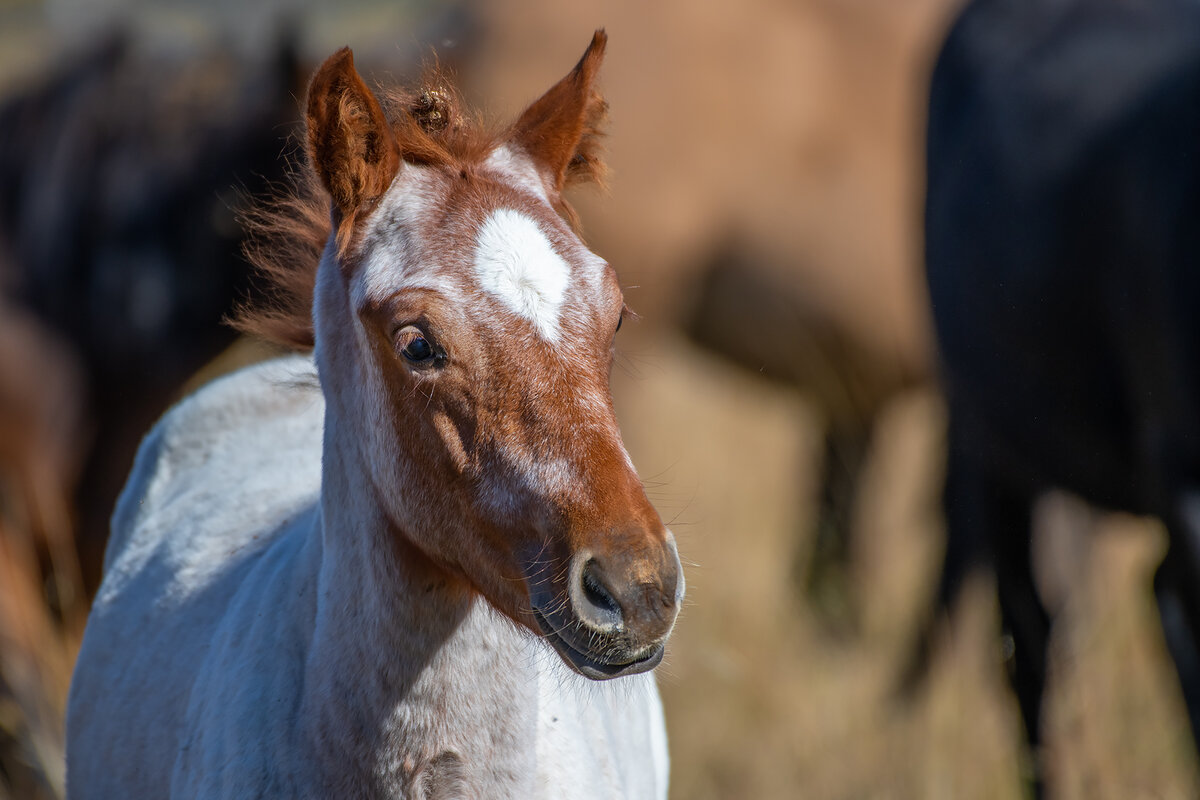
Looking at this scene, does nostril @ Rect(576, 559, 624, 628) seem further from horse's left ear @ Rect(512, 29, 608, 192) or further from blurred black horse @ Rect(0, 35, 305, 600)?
blurred black horse @ Rect(0, 35, 305, 600)

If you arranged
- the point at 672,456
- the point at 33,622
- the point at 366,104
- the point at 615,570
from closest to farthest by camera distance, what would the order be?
the point at 615,570, the point at 366,104, the point at 33,622, the point at 672,456

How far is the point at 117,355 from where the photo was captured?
15.1 feet

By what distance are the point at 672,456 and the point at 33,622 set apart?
148 inches

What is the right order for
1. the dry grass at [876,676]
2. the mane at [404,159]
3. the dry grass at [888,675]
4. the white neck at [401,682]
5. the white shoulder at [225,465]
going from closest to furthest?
1. the white neck at [401,682]
2. the mane at [404,159]
3. the white shoulder at [225,465]
4. the dry grass at [876,676]
5. the dry grass at [888,675]

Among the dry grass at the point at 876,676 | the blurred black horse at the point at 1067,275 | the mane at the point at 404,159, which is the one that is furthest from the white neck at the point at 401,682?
the blurred black horse at the point at 1067,275

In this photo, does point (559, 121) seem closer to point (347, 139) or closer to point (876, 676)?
point (347, 139)

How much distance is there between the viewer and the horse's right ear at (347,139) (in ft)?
5.78

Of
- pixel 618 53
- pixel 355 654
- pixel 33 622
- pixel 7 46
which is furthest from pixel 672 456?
pixel 7 46

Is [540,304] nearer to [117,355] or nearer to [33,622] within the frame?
[33,622]

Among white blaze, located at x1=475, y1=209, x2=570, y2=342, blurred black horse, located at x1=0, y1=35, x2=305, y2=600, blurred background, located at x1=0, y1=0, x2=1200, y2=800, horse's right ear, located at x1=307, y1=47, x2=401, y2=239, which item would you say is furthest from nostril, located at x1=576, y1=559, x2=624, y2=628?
blurred black horse, located at x1=0, y1=35, x2=305, y2=600

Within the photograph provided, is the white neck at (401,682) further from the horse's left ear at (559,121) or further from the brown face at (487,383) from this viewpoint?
the horse's left ear at (559,121)

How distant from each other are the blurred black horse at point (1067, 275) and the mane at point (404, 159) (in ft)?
5.23

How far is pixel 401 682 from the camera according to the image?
1830 mm

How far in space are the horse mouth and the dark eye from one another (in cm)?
39
